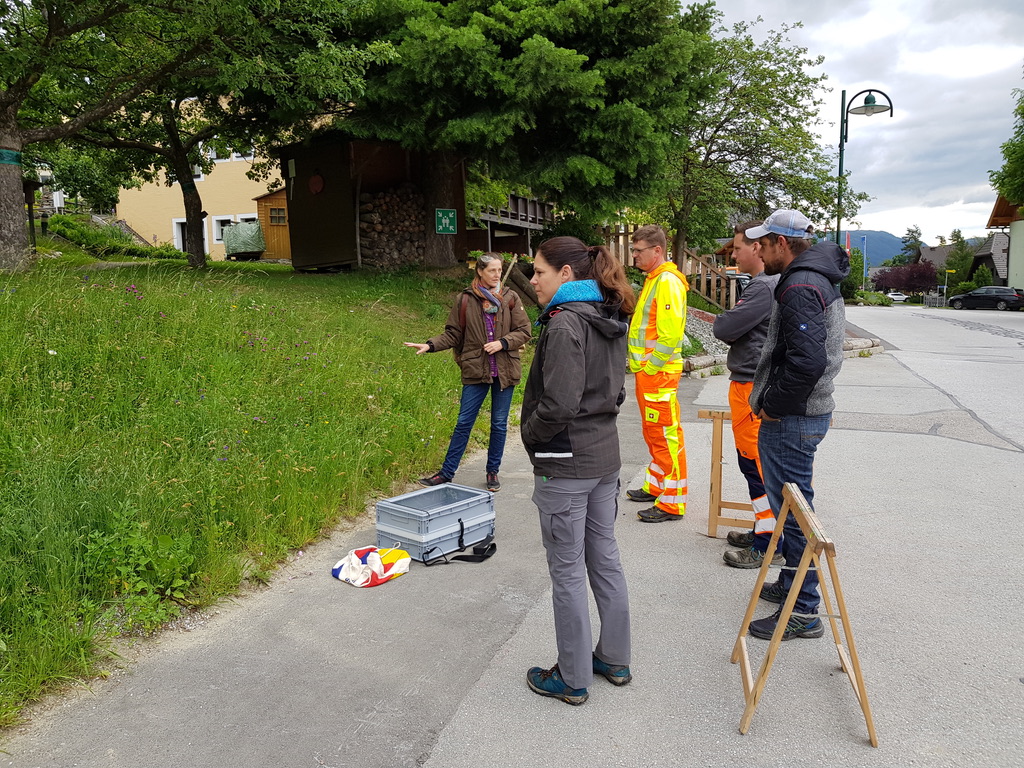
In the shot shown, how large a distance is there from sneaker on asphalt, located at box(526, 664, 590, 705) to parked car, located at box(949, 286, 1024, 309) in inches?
1947

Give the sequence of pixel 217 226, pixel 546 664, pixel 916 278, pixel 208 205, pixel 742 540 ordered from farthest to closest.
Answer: pixel 916 278, pixel 217 226, pixel 208 205, pixel 742 540, pixel 546 664

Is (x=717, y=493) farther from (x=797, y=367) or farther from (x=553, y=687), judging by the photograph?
(x=553, y=687)

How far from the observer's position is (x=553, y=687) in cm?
324

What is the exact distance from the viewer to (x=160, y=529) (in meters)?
4.30

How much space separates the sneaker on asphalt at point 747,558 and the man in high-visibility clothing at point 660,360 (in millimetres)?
926

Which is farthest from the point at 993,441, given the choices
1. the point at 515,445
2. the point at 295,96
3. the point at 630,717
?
the point at 295,96

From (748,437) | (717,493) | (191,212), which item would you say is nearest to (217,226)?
(191,212)

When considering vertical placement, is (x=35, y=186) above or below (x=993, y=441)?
above

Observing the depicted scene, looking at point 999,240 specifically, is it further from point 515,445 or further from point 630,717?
point 630,717

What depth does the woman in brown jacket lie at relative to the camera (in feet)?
20.4

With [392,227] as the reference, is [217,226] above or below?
above

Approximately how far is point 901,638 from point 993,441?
562cm

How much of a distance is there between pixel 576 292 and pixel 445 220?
44.1 feet

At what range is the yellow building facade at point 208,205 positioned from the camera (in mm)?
34062
